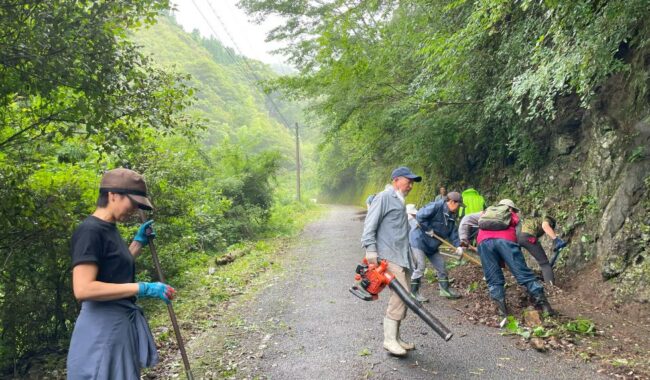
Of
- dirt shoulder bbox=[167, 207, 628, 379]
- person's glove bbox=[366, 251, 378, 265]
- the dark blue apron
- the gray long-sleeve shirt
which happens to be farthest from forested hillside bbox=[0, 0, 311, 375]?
person's glove bbox=[366, 251, 378, 265]

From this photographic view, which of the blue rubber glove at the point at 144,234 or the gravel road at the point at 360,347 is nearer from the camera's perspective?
the blue rubber glove at the point at 144,234

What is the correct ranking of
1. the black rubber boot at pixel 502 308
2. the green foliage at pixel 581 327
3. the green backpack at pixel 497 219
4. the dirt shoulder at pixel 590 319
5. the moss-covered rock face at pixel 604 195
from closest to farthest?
the dirt shoulder at pixel 590 319
the green foliage at pixel 581 327
the moss-covered rock face at pixel 604 195
the black rubber boot at pixel 502 308
the green backpack at pixel 497 219

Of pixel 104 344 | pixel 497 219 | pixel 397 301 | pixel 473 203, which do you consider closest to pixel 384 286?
pixel 397 301

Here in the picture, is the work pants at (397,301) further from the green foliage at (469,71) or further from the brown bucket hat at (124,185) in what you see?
the green foliage at (469,71)

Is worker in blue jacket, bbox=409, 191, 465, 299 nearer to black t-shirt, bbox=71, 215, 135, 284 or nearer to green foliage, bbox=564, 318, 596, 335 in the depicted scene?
green foliage, bbox=564, 318, 596, 335

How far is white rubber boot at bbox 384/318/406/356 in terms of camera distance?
4562mm

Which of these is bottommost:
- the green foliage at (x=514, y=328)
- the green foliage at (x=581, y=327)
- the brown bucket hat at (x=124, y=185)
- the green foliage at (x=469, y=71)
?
the green foliage at (x=514, y=328)

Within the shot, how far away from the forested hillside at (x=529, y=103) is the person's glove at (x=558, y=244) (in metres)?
0.16

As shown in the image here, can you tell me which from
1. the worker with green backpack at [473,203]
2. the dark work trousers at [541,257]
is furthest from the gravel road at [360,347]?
the worker with green backpack at [473,203]

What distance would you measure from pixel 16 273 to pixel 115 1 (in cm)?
343

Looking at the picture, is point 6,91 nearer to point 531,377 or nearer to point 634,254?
point 531,377

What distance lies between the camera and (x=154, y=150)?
291 inches

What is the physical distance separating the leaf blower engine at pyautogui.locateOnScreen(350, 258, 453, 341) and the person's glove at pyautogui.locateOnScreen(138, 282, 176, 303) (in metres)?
2.12

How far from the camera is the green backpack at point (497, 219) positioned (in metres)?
5.83
